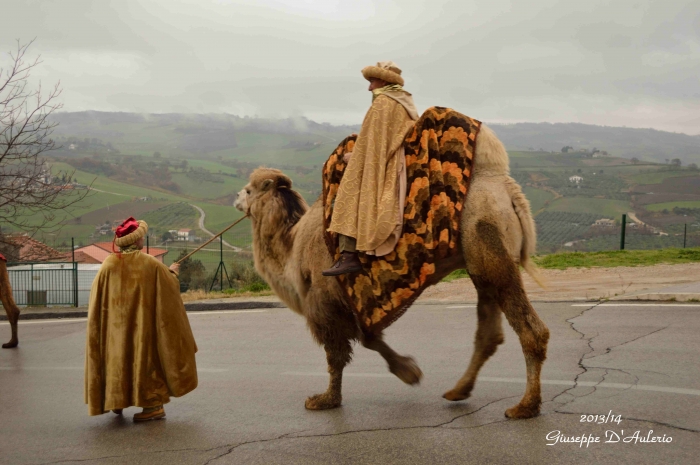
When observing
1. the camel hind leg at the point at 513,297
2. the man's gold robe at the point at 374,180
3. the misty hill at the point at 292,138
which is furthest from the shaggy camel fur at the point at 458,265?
the misty hill at the point at 292,138

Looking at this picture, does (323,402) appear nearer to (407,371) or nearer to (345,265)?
(407,371)

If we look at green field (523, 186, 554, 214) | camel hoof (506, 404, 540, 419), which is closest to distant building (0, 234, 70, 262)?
camel hoof (506, 404, 540, 419)

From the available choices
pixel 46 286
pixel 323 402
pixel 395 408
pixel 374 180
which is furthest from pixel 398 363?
pixel 46 286

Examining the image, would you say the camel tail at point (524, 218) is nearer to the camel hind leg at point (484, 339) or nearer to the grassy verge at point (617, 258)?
the camel hind leg at point (484, 339)

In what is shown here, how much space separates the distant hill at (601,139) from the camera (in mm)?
104688

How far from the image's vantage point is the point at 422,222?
5688 millimetres

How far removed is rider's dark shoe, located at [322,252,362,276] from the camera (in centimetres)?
579

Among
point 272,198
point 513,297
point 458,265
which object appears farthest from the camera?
point 272,198

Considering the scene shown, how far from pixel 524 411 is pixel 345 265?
5.90ft

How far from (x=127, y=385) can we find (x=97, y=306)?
0.74 m

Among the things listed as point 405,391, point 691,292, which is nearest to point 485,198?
point 405,391

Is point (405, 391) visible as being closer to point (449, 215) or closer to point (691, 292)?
point (449, 215)

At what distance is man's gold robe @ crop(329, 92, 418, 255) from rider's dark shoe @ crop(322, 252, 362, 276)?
0.13m

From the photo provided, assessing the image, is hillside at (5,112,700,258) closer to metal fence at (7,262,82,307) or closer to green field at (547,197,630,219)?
green field at (547,197,630,219)
